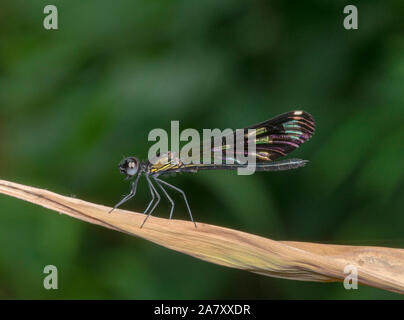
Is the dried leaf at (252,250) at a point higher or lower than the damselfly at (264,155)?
lower

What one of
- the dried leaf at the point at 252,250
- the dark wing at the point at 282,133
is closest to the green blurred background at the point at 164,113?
the dark wing at the point at 282,133

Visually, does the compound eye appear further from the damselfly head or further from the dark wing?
the dark wing

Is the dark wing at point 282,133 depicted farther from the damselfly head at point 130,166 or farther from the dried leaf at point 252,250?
the dried leaf at point 252,250

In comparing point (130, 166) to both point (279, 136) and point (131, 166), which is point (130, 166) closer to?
point (131, 166)

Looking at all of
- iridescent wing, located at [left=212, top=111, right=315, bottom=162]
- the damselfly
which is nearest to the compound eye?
the damselfly

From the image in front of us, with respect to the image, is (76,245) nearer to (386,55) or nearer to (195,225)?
(195,225)

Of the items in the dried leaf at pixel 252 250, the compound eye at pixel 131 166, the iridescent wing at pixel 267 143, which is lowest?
the dried leaf at pixel 252 250

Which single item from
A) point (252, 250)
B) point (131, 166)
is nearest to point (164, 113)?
point (131, 166)
